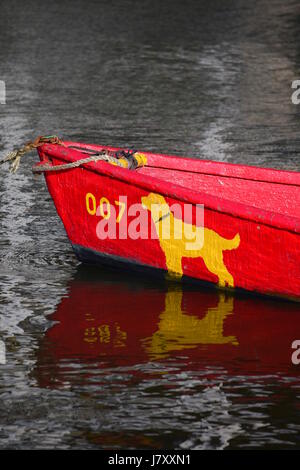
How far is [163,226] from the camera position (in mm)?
7969

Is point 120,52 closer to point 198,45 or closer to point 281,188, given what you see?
point 198,45

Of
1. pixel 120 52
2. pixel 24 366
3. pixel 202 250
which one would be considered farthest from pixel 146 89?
pixel 24 366

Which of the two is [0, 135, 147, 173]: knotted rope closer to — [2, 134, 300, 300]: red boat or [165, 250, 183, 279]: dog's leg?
[2, 134, 300, 300]: red boat

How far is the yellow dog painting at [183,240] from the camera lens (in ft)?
25.6

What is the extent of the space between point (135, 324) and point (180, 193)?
90cm

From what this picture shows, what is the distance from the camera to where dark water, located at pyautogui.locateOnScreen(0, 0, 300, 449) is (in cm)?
591

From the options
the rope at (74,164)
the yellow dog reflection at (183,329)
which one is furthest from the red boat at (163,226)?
the yellow dog reflection at (183,329)

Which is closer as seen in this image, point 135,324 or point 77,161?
point 135,324

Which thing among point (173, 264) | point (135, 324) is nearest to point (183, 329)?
point (135, 324)

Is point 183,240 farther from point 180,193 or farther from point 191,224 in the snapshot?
point 180,193

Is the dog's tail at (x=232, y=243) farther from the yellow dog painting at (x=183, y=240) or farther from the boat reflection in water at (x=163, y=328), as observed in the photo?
the boat reflection in water at (x=163, y=328)

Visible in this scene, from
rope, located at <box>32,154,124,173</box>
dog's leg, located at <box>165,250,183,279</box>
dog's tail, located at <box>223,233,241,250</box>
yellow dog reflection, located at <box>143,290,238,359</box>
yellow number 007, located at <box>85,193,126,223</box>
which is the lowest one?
yellow dog reflection, located at <box>143,290,238,359</box>

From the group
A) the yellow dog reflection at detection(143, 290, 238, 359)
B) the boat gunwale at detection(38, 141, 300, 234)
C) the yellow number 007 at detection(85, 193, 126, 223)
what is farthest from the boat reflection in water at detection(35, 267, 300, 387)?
the boat gunwale at detection(38, 141, 300, 234)

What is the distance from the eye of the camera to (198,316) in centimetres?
757
